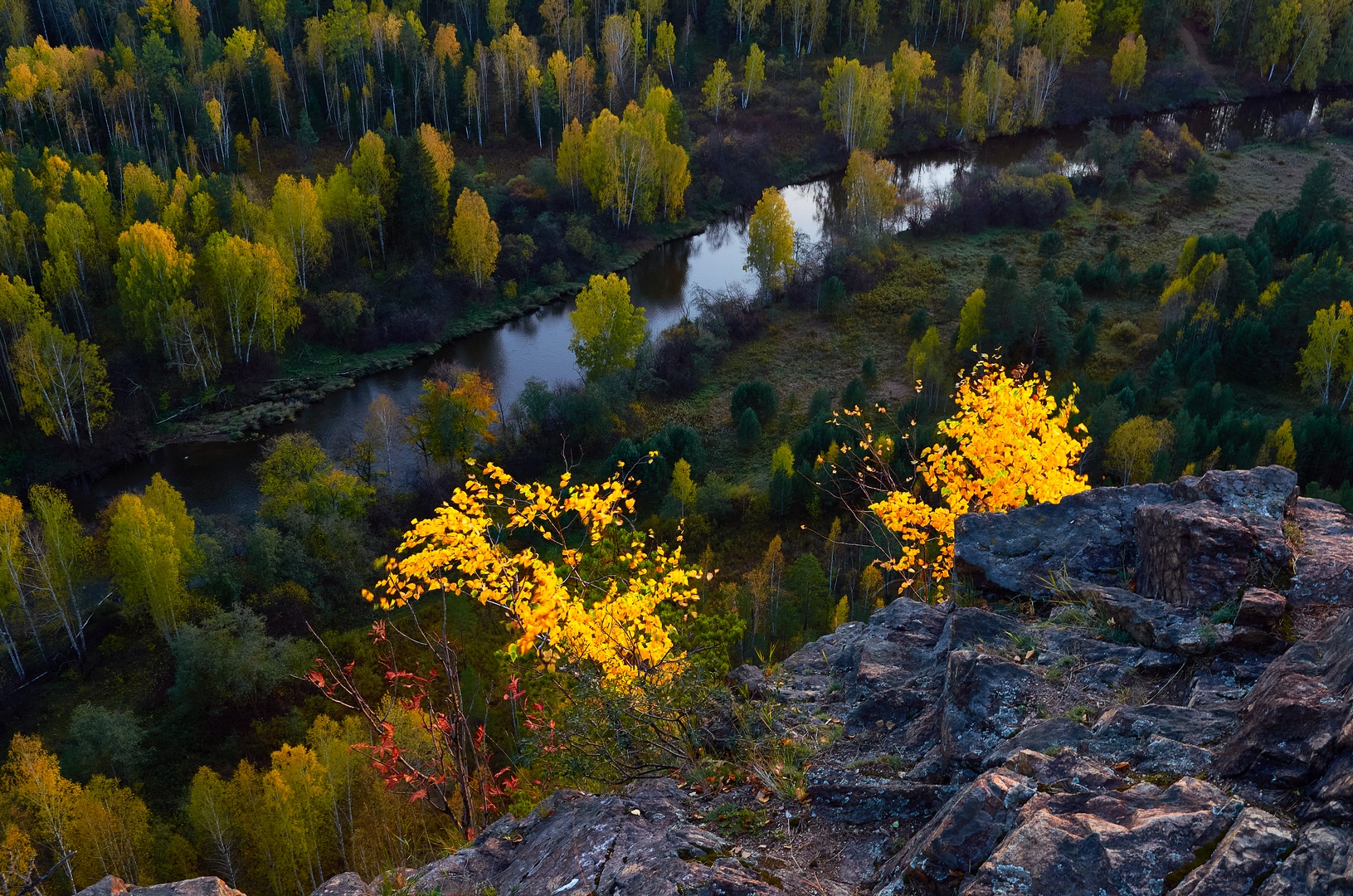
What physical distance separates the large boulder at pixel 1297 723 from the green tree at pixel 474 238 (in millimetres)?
57045

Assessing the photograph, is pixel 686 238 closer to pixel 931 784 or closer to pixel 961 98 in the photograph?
pixel 961 98

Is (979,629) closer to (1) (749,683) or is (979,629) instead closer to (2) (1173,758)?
(1) (749,683)

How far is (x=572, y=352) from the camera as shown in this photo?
55.8 m

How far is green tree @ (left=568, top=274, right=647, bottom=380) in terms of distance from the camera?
48.7 metres

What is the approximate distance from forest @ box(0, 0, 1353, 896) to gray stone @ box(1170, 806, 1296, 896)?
380 cm

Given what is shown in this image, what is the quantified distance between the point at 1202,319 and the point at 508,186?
4611cm

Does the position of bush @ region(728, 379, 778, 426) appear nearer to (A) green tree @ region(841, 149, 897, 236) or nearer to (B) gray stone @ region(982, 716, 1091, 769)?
(A) green tree @ region(841, 149, 897, 236)

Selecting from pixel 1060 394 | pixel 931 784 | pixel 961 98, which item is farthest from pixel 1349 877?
pixel 961 98

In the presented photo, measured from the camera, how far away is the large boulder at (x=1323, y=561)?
8945 millimetres

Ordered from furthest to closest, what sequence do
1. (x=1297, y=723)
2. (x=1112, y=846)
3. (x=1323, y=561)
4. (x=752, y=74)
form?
(x=752, y=74)
(x=1323, y=561)
(x=1297, y=723)
(x=1112, y=846)

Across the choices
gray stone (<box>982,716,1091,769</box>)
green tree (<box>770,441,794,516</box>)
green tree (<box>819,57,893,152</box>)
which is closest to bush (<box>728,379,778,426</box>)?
green tree (<box>770,441,794,516</box>)

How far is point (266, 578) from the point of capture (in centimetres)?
3619

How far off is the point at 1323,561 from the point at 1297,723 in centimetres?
342

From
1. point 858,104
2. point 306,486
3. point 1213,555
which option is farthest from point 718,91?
point 1213,555
